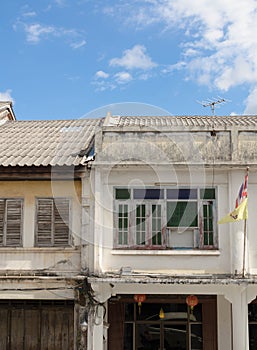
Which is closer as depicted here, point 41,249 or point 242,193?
point 242,193

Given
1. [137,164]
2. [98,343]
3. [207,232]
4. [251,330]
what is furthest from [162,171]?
[251,330]

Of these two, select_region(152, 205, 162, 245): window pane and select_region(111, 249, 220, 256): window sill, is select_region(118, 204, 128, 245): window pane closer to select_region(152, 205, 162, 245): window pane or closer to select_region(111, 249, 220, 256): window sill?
select_region(111, 249, 220, 256): window sill

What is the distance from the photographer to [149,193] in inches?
603

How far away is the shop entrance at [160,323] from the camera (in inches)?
680

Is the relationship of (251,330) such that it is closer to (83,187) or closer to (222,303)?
(222,303)

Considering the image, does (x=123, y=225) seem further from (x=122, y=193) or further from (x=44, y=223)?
(x=44, y=223)

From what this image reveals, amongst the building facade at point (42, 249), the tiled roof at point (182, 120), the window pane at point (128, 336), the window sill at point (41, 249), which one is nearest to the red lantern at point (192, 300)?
the window pane at point (128, 336)

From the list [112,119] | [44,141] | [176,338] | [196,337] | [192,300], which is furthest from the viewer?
[112,119]

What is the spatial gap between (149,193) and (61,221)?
2584mm

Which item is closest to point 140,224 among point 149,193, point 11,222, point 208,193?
point 149,193

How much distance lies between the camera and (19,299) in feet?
52.2

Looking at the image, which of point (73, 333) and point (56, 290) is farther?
point (73, 333)

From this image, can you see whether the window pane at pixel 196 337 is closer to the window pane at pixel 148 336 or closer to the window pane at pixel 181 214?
the window pane at pixel 148 336

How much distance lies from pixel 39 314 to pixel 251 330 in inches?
261
